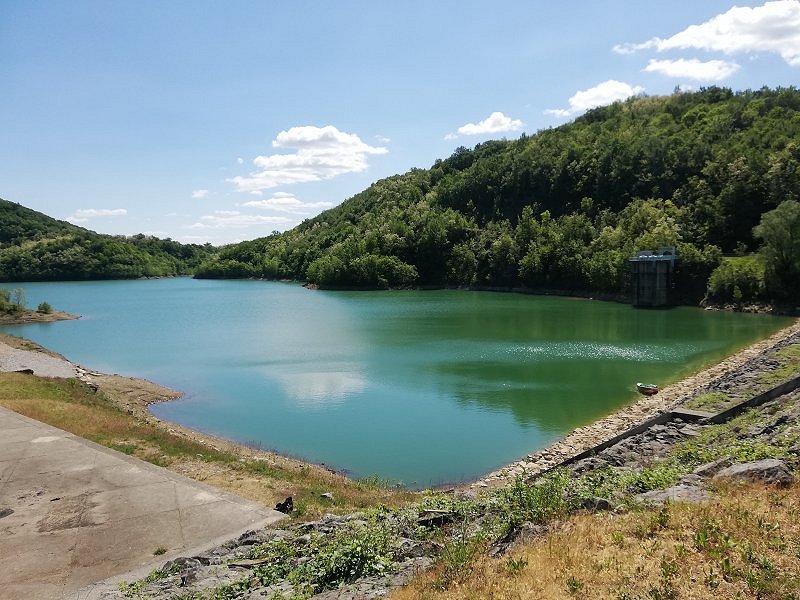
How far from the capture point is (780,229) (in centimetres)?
5397

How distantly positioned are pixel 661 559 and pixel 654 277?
6713cm

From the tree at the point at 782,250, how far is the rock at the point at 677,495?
186 ft

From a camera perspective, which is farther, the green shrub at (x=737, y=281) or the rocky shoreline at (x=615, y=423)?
the green shrub at (x=737, y=281)

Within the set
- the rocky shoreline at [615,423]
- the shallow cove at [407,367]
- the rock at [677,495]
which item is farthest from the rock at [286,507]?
the rock at [677,495]

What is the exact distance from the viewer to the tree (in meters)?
53.7

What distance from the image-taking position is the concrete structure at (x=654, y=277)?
66.6 metres

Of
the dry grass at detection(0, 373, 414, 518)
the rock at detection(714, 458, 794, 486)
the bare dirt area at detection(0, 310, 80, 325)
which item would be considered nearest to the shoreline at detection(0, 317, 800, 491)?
the dry grass at detection(0, 373, 414, 518)

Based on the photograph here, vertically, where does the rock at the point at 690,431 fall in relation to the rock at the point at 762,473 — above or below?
below

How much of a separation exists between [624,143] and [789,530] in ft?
332

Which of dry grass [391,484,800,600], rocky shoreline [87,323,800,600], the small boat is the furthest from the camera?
the small boat

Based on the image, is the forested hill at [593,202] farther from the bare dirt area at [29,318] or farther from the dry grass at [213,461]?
the dry grass at [213,461]

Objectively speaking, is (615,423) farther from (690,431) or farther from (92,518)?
(92,518)

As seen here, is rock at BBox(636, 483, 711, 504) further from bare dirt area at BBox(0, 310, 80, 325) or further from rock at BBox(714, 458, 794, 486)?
bare dirt area at BBox(0, 310, 80, 325)

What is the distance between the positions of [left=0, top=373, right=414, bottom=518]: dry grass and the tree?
5475 cm
